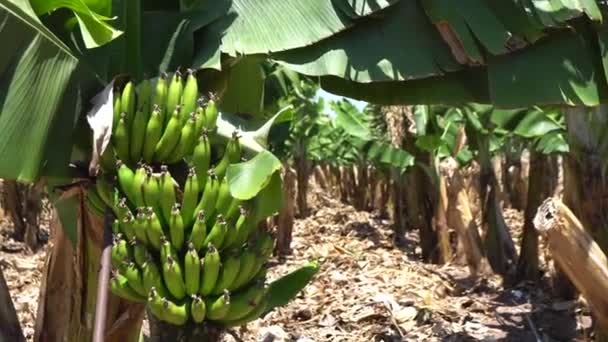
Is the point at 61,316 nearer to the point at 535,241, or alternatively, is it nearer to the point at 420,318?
the point at 420,318

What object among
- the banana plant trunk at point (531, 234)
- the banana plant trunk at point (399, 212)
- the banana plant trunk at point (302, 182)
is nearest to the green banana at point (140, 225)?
the banana plant trunk at point (531, 234)

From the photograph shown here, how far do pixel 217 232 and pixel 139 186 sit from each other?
0.27 m

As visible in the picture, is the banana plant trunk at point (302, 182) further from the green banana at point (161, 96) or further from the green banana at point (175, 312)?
the green banana at point (175, 312)

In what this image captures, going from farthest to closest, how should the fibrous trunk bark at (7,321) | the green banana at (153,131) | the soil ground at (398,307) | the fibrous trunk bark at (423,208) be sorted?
the fibrous trunk bark at (423,208), the soil ground at (398,307), the fibrous trunk bark at (7,321), the green banana at (153,131)

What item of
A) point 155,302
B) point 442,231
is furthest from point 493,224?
point 155,302

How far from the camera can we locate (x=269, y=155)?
2.21m

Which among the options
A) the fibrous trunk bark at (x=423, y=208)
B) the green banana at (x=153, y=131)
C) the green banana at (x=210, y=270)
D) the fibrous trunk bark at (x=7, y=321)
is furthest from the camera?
the fibrous trunk bark at (x=423, y=208)

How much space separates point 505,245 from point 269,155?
16.4 feet

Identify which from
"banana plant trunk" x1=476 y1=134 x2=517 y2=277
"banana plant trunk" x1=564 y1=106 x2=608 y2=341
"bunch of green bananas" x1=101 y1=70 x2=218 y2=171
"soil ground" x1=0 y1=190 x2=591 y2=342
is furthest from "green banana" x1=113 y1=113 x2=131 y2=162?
"banana plant trunk" x1=476 y1=134 x2=517 y2=277

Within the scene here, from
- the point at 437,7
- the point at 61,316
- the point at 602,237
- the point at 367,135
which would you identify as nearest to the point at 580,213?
the point at 602,237

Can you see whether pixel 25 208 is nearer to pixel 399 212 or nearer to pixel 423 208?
pixel 423 208

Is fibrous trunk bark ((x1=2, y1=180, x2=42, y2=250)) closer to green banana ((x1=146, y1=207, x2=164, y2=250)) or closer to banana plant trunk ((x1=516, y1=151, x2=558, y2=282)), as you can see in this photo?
banana plant trunk ((x1=516, y1=151, x2=558, y2=282))

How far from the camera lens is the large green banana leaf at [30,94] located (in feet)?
7.75

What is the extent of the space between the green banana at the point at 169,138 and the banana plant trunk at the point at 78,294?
0.41 meters
